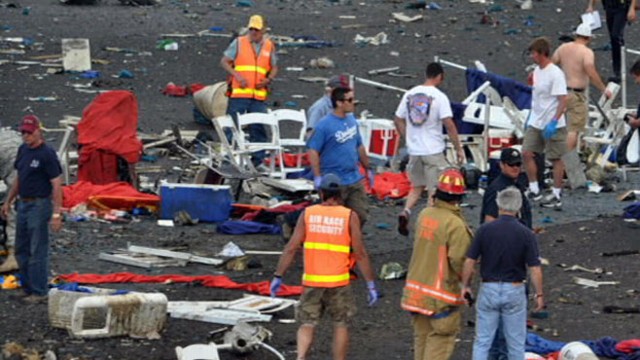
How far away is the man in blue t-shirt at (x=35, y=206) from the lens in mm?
13711

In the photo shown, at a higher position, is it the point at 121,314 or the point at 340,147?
the point at 340,147

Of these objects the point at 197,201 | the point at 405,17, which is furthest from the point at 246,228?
the point at 405,17

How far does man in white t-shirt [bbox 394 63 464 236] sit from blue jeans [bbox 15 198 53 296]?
3838mm

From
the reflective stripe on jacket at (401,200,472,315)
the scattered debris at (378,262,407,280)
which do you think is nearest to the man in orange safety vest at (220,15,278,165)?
the scattered debris at (378,262,407,280)

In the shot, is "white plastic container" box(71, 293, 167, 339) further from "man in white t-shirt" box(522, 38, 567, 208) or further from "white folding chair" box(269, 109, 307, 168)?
"man in white t-shirt" box(522, 38, 567, 208)

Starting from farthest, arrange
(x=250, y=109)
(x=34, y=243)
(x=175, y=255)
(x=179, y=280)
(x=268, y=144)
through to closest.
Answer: (x=250, y=109), (x=268, y=144), (x=175, y=255), (x=179, y=280), (x=34, y=243)

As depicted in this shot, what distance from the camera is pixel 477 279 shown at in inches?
575

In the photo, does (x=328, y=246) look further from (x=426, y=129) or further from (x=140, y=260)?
(x=426, y=129)

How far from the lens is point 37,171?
13719 mm

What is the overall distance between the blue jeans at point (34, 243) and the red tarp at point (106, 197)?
3.54m

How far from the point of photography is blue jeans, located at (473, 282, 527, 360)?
11023mm

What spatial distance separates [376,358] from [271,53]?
7921 mm

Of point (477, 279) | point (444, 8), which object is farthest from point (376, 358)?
point (444, 8)

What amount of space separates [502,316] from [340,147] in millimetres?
4086
